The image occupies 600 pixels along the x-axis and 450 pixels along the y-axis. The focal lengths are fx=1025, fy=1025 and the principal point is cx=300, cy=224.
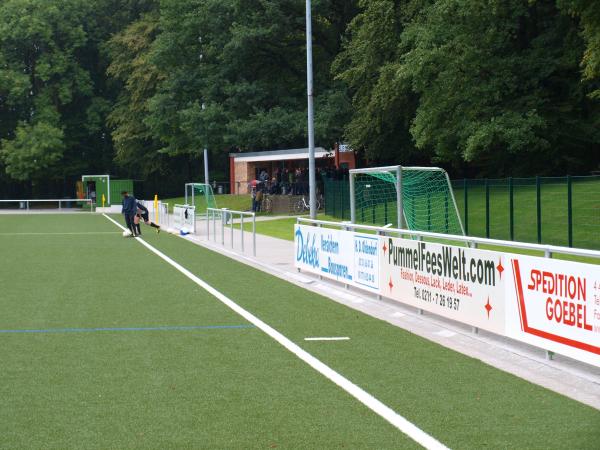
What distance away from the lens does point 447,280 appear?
483 inches

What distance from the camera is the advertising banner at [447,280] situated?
1087cm

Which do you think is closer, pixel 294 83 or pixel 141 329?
pixel 141 329

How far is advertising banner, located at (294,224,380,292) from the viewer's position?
15515mm

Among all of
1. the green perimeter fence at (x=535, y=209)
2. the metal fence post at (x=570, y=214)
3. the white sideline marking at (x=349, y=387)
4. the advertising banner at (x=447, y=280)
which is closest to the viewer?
the white sideline marking at (x=349, y=387)

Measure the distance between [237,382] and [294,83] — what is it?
→ 50400mm

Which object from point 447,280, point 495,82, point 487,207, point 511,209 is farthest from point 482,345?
point 495,82

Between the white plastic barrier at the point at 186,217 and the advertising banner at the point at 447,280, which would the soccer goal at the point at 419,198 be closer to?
the advertising banner at the point at 447,280

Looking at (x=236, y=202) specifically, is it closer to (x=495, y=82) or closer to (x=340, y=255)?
(x=495, y=82)

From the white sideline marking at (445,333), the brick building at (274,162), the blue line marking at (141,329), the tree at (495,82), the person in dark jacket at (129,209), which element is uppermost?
the tree at (495,82)

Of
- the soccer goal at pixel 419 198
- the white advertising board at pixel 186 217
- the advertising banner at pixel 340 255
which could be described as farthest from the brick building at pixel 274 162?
the advertising banner at pixel 340 255

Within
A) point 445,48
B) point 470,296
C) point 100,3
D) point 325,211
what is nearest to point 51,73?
point 100,3

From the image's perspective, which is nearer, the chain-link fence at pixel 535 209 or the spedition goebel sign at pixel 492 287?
the spedition goebel sign at pixel 492 287

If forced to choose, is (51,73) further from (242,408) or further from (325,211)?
(242,408)

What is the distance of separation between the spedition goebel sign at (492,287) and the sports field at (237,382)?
68 centimetres
